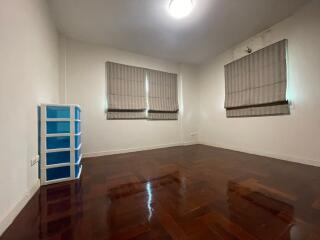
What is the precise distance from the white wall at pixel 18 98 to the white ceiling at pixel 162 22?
78cm

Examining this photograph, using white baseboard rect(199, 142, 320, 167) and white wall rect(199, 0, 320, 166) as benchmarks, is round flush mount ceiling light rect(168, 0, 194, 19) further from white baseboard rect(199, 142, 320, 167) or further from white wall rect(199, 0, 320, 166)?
white baseboard rect(199, 142, 320, 167)

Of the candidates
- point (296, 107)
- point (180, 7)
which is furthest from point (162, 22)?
point (296, 107)

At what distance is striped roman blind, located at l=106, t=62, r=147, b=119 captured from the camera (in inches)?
135

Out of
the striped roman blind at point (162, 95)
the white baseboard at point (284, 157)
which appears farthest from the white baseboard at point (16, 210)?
the white baseboard at point (284, 157)

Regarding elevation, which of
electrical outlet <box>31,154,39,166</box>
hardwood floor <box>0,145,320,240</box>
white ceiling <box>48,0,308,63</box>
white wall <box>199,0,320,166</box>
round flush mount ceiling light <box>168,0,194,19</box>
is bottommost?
hardwood floor <box>0,145,320,240</box>

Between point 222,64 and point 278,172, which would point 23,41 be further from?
point 222,64

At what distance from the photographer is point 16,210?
3.92 ft

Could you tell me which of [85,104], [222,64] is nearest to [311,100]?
[222,64]

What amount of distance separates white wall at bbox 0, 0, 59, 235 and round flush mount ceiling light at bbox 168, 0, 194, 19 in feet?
5.99

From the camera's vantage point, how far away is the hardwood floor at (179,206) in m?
0.98

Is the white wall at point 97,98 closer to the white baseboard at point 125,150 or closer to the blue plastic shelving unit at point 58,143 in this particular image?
the white baseboard at point 125,150

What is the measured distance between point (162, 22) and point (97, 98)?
7.05 ft

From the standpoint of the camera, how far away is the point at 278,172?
6.74 ft

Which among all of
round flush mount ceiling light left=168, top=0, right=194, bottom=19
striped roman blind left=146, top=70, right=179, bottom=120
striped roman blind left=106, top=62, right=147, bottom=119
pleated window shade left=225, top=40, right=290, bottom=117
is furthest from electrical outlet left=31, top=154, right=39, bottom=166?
pleated window shade left=225, top=40, right=290, bottom=117
